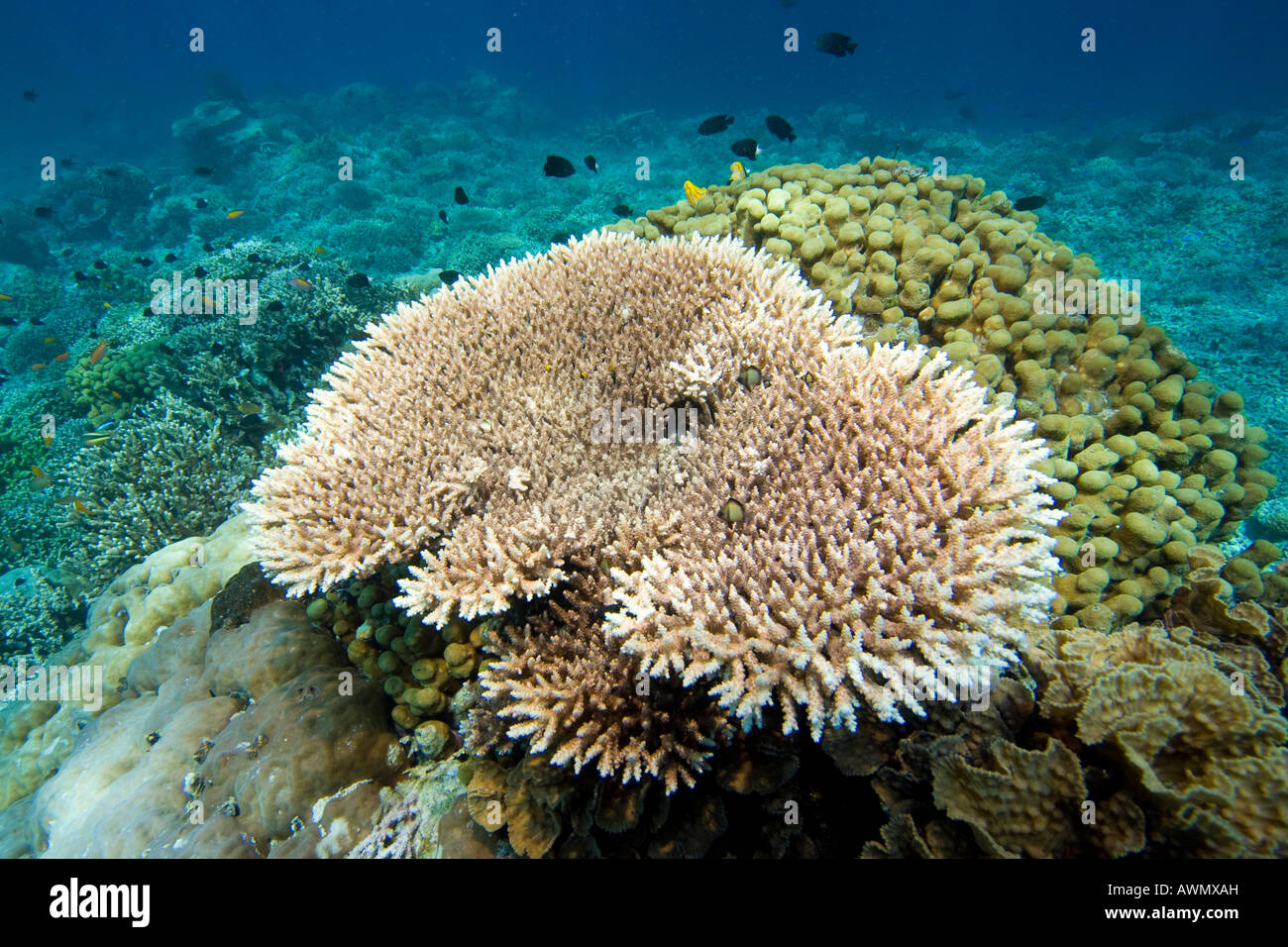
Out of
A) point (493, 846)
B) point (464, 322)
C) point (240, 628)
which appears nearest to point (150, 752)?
point (240, 628)

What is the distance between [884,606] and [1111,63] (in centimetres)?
10989

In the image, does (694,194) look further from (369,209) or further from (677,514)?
(369,209)

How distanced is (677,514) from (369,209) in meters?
22.1

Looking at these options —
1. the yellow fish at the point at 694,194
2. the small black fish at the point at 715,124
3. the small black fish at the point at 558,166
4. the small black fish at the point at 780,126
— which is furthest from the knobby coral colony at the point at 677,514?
the small black fish at the point at 715,124

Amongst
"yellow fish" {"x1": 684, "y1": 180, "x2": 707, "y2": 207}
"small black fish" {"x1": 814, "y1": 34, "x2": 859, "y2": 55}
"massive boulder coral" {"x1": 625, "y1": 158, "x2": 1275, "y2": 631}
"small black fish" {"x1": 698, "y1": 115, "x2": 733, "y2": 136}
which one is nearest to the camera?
"massive boulder coral" {"x1": 625, "y1": 158, "x2": 1275, "y2": 631}

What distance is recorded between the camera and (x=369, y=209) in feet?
64.3

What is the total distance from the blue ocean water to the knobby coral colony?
4001 mm

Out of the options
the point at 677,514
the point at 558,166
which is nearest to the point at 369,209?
the point at 558,166

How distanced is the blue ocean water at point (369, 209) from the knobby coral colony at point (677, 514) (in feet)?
13.1

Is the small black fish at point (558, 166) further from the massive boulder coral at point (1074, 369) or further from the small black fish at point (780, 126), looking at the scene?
the massive boulder coral at point (1074, 369)

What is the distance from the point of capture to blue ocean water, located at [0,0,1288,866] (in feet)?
26.0

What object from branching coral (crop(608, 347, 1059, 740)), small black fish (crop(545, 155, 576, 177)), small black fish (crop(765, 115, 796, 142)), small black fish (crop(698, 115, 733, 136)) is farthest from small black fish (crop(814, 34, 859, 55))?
branching coral (crop(608, 347, 1059, 740))

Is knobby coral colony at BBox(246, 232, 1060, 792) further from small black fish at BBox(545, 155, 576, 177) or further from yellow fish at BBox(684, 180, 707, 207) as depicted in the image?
small black fish at BBox(545, 155, 576, 177)
